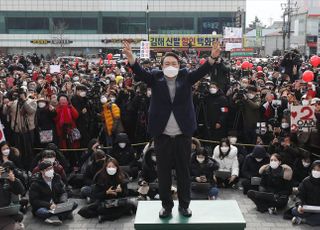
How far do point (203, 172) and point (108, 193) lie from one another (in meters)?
1.93

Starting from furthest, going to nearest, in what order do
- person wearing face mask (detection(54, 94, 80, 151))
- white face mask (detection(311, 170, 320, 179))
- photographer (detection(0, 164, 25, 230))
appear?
person wearing face mask (detection(54, 94, 80, 151)) → white face mask (detection(311, 170, 320, 179)) → photographer (detection(0, 164, 25, 230))

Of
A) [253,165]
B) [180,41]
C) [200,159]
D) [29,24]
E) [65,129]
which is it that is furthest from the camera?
[29,24]

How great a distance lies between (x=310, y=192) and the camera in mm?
7711

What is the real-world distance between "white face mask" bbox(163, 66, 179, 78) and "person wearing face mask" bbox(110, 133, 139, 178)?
5.25 meters

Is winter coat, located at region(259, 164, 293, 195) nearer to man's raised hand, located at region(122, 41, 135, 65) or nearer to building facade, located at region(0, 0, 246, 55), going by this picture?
man's raised hand, located at region(122, 41, 135, 65)

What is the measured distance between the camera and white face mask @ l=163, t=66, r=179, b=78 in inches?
196

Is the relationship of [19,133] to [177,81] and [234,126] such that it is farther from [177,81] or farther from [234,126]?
[177,81]

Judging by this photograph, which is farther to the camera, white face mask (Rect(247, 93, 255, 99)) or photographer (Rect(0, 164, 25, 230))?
white face mask (Rect(247, 93, 255, 99))

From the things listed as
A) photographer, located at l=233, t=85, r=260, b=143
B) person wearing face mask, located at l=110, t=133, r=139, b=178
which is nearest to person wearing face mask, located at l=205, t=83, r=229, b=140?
photographer, located at l=233, t=85, r=260, b=143

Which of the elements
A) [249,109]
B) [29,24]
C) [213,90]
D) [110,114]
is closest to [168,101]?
[213,90]

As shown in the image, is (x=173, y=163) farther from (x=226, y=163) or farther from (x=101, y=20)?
(x=101, y=20)

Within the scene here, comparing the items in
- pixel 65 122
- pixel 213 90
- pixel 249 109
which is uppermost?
pixel 213 90

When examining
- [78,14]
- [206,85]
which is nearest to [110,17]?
[78,14]

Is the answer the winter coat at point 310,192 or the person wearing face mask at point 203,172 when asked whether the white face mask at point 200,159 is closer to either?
the person wearing face mask at point 203,172
